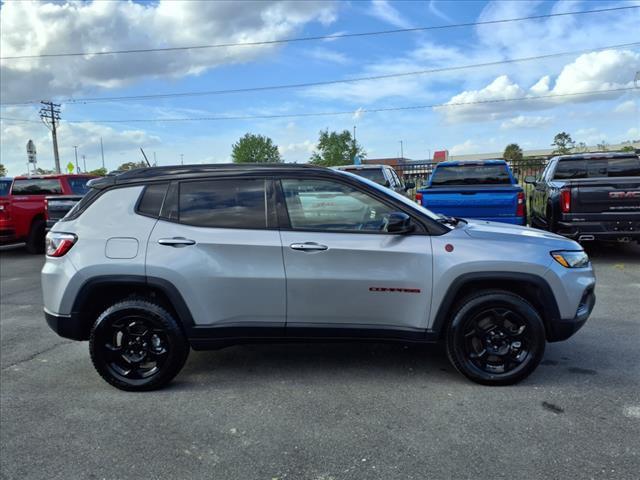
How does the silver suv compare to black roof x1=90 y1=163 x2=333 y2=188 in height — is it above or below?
below

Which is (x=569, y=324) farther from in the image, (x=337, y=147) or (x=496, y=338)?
(x=337, y=147)

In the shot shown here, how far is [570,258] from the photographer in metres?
3.79

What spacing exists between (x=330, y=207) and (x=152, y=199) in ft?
4.57

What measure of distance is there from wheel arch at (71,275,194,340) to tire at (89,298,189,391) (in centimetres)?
9

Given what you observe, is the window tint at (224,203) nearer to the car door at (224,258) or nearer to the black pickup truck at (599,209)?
the car door at (224,258)

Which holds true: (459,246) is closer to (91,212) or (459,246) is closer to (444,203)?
(91,212)

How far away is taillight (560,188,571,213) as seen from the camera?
320 inches

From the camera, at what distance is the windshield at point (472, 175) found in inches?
397

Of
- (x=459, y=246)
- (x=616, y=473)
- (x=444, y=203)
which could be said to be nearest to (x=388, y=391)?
(x=459, y=246)

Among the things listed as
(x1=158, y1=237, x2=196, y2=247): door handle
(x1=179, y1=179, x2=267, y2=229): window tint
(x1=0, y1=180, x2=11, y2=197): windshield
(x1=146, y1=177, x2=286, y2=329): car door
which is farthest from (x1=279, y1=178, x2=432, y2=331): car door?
(x1=0, y1=180, x2=11, y2=197): windshield

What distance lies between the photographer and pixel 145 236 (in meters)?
3.85

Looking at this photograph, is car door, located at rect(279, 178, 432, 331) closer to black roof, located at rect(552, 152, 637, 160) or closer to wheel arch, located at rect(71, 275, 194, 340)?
wheel arch, located at rect(71, 275, 194, 340)

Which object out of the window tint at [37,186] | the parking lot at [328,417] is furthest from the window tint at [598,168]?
the window tint at [37,186]

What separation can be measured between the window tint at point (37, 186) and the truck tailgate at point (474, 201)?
8846mm
